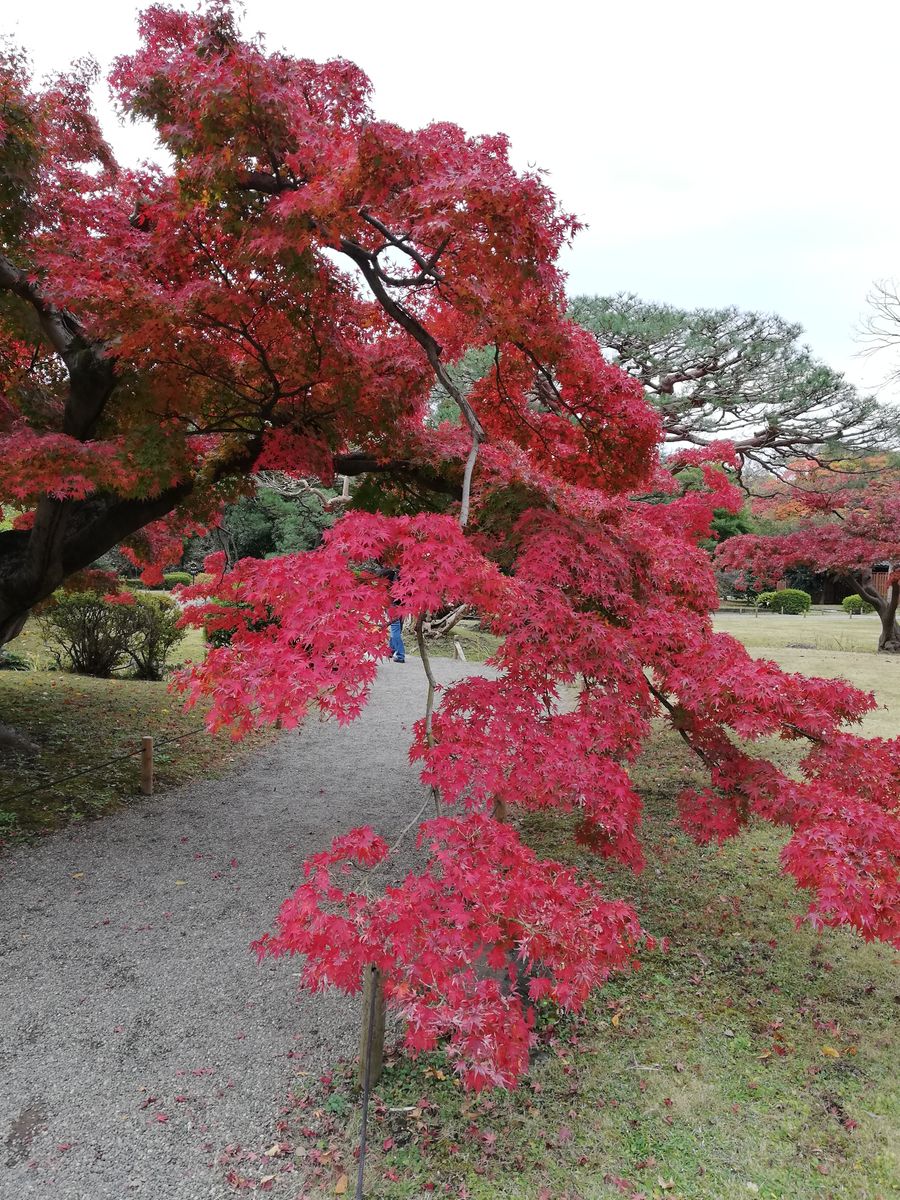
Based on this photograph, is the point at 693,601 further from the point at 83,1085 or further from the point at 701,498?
the point at 83,1085

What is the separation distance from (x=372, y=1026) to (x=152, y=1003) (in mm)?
1275

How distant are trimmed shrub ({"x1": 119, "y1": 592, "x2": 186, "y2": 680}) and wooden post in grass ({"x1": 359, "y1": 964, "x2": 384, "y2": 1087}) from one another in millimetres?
7690

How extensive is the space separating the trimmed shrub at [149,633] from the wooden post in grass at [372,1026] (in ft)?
25.2

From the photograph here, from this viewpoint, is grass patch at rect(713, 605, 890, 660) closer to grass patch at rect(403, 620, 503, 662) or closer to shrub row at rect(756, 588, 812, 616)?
shrub row at rect(756, 588, 812, 616)

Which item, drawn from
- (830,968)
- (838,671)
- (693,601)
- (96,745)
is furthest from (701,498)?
(838,671)

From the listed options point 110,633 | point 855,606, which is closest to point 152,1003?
point 110,633

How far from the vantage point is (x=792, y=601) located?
989 inches

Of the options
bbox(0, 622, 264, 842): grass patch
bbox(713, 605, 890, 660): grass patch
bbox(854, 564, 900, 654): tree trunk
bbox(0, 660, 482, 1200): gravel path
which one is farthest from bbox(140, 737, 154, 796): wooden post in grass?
bbox(854, 564, 900, 654): tree trunk

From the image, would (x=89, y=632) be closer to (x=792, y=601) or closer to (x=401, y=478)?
(x=401, y=478)

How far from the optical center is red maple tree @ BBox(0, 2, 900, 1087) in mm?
2199

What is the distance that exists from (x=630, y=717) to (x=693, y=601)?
1.18 meters

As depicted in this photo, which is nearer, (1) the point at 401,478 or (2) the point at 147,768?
(1) the point at 401,478

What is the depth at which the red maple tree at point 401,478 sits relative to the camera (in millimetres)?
2199

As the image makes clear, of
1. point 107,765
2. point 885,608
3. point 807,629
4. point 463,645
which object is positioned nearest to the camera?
point 107,765
